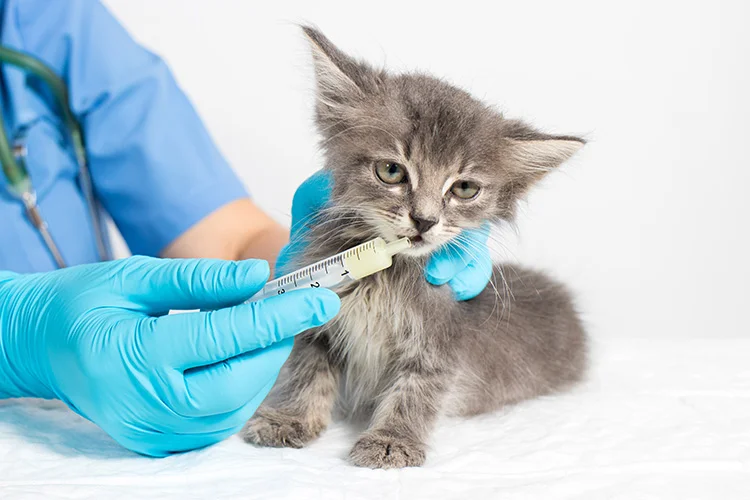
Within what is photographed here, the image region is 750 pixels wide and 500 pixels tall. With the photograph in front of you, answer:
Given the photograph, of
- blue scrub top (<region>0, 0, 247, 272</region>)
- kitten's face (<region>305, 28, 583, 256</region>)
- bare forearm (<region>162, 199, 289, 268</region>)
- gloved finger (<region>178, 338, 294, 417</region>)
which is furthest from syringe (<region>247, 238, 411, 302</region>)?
blue scrub top (<region>0, 0, 247, 272</region>)

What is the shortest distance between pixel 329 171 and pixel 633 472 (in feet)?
2.89

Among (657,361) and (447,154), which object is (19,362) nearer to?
(447,154)

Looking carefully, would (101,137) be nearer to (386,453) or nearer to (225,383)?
(225,383)

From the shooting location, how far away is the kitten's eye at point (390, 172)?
1.50 m

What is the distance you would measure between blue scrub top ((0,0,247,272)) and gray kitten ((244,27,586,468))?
0.80 meters

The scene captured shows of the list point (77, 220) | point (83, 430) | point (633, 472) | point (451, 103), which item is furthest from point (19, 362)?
point (633, 472)

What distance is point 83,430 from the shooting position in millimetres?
1579

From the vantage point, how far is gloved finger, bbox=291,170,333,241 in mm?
1700

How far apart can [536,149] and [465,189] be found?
194 millimetres

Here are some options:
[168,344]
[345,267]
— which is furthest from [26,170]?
[345,267]

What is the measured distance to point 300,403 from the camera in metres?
1.64

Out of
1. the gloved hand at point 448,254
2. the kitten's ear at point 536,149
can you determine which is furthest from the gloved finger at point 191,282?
the kitten's ear at point 536,149

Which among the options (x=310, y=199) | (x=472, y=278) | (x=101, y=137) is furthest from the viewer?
(x=101, y=137)

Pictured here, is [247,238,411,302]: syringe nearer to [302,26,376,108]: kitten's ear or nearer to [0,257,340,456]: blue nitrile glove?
[0,257,340,456]: blue nitrile glove
